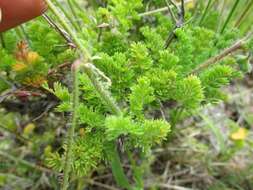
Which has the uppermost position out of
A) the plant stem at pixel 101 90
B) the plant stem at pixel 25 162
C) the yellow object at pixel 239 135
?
the yellow object at pixel 239 135

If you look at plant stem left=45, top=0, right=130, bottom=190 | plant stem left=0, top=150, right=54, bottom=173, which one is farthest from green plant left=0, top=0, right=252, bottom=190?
plant stem left=0, top=150, right=54, bottom=173

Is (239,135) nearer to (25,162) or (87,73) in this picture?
(25,162)

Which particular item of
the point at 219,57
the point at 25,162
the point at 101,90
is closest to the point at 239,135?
the point at 219,57

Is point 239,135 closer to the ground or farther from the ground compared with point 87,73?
farther from the ground

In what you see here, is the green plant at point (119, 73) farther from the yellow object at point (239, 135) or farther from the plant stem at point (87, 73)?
Answer: the yellow object at point (239, 135)

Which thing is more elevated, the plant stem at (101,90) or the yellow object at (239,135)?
the yellow object at (239,135)

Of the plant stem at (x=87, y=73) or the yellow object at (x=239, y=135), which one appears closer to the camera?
the plant stem at (x=87, y=73)

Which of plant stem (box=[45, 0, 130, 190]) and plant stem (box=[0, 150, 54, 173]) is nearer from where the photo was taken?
plant stem (box=[45, 0, 130, 190])

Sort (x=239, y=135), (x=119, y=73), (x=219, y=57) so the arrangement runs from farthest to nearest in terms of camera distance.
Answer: (x=239, y=135) < (x=219, y=57) < (x=119, y=73)

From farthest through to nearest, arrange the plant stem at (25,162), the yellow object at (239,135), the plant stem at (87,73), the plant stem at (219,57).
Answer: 1. the yellow object at (239,135)
2. the plant stem at (25,162)
3. the plant stem at (219,57)
4. the plant stem at (87,73)

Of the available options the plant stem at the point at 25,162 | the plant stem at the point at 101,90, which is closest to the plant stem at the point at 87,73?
the plant stem at the point at 101,90

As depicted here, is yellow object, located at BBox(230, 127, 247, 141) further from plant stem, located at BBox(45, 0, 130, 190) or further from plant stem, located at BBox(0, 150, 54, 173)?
plant stem, located at BBox(45, 0, 130, 190)

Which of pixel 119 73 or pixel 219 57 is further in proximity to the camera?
pixel 219 57
